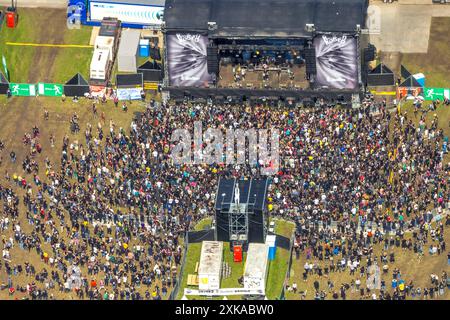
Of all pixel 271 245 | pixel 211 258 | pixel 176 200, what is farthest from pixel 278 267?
pixel 176 200

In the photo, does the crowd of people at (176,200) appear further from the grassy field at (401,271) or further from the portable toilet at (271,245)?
the portable toilet at (271,245)

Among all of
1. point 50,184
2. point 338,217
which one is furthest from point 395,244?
point 50,184

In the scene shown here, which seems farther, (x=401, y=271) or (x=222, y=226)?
(x=222, y=226)

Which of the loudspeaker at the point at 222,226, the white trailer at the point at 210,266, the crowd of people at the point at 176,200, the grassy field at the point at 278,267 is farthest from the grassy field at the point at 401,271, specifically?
the white trailer at the point at 210,266

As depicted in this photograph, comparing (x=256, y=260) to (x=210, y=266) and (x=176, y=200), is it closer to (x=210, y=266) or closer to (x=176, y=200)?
(x=210, y=266)

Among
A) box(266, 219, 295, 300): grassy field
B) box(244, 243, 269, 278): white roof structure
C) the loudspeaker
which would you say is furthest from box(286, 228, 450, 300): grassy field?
the loudspeaker

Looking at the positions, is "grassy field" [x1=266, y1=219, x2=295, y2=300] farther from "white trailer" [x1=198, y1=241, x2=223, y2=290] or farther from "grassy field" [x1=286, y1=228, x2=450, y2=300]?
"white trailer" [x1=198, y1=241, x2=223, y2=290]

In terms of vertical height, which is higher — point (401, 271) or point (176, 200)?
point (176, 200)
